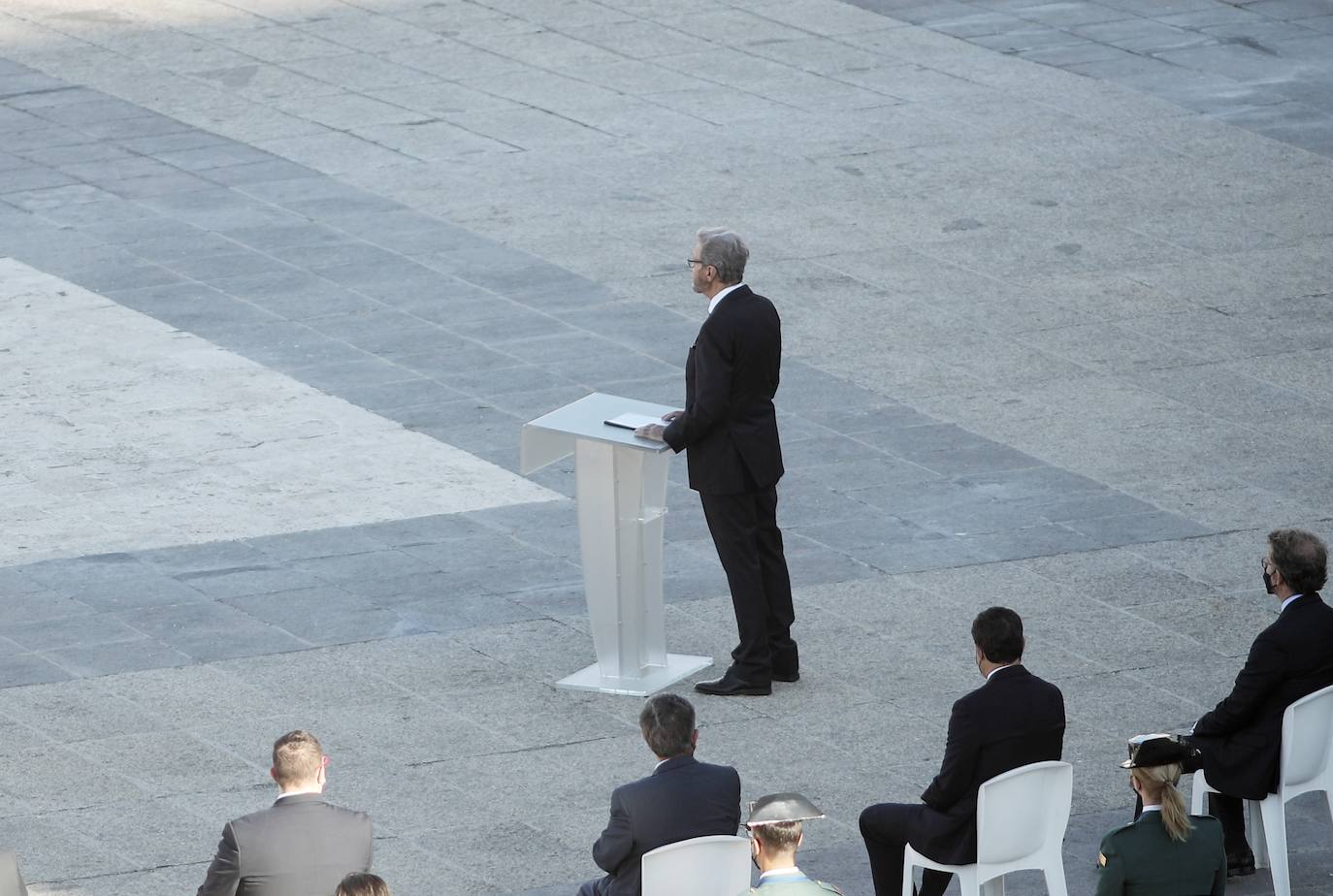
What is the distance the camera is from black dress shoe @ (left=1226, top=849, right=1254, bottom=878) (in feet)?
24.4

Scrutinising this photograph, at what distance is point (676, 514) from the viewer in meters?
11.4

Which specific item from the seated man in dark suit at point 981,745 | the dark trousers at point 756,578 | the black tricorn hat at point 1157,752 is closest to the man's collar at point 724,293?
the dark trousers at point 756,578

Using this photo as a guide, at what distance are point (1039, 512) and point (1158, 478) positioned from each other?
34.8 inches

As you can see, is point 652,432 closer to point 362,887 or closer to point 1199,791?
point 1199,791

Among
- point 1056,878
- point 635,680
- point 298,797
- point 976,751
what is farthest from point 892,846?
point 635,680

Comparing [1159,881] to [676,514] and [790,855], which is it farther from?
[676,514]

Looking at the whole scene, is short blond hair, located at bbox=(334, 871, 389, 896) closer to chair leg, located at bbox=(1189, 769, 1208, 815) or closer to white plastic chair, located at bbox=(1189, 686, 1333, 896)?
white plastic chair, located at bbox=(1189, 686, 1333, 896)

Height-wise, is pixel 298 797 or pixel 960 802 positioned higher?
pixel 298 797

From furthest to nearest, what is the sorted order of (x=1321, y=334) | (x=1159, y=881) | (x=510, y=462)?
(x=1321, y=334) → (x=510, y=462) → (x=1159, y=881)

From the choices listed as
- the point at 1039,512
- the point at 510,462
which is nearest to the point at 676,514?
the point at 510,462

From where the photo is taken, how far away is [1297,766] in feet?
23.3

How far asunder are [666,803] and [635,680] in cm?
286

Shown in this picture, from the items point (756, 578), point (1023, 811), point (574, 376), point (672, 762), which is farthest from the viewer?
point (574, 376)

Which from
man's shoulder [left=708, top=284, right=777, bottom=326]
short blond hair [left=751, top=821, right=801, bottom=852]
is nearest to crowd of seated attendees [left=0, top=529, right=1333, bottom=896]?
short blond hair [left=751, top=821, right=801, bottom=852]
